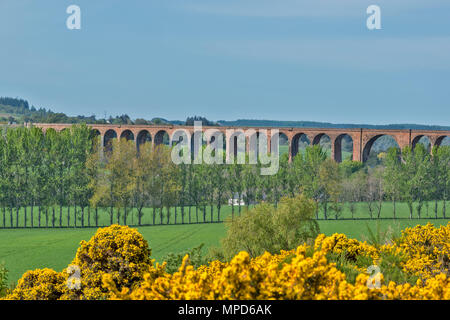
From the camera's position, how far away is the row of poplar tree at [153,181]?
72.2 meters

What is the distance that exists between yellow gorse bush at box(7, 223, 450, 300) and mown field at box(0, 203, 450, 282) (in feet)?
109

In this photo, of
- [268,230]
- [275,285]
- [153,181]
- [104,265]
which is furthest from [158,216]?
[275,285]

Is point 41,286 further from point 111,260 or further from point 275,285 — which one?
point 275,285

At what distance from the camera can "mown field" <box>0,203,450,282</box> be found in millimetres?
54000

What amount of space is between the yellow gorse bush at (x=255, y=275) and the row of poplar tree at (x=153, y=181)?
5420 cm

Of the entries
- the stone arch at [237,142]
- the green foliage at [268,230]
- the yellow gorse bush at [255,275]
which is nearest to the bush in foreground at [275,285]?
the yellow gorse bush at [255,275]

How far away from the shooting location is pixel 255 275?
338 inches

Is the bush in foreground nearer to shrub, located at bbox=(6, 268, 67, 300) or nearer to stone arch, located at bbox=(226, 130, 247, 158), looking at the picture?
shrub, located at bbox=(6, 268, 67, 300)

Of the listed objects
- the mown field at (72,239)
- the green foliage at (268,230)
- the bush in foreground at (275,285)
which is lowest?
the mown field at (72,239)

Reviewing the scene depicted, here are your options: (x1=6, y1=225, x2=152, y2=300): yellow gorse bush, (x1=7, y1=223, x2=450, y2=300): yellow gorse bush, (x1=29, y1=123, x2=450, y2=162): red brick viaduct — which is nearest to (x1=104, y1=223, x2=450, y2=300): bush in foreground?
(x1=7, y1=223, x2=450, y2=300): yellow gorse bush

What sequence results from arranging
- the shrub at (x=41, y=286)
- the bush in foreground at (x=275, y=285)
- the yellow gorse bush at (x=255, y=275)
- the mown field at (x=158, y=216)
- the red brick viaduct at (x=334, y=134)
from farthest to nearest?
1. the red brick viaduct at (x=334, y=134)
2. the mown field at (x=158, y=216)
3. the shrub at (x=41, y=286)
4. the yellow gorse bush at (x=255, y=275)
5. the bush in foreground at (x=275, y=285)

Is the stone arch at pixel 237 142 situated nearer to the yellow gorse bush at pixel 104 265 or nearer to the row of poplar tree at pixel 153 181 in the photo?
the row of poplar tree at pixel 153 181
